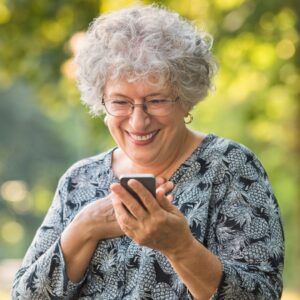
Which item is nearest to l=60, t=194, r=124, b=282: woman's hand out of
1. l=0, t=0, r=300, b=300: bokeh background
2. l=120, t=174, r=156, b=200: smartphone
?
l=120, t=174, r=156, b=200: smartphone

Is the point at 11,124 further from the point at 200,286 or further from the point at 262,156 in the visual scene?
the point at 200,286

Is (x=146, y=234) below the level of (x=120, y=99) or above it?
below

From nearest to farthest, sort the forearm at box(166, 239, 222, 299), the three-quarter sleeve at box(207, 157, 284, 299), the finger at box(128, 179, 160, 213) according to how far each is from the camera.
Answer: the finger at box(128, 179, 160, 213) < the forearm at box(166, 239, 222, 299) < the three-quarter sleeve at box(207, 157, 284, 299)

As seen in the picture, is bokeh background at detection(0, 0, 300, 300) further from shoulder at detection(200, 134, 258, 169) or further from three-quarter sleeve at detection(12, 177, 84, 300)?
three-quarter sleeve at detection(12, 177, 84, 300)

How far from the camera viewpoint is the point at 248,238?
3547 mm

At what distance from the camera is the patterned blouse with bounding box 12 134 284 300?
353cm

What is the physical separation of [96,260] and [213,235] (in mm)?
460

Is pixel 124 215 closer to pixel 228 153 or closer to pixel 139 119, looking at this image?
pixel 139 119

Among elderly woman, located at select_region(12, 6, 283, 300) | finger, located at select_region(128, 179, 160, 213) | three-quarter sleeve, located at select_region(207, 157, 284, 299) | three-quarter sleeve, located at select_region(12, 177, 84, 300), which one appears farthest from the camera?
three-quarter sleeve, located at select_region(12, 177, 84, 300)

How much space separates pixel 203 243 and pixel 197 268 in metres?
0.30

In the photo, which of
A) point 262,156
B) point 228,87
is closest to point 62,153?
point 262,156

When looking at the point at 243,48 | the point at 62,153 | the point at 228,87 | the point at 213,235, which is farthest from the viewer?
the point at 62,153

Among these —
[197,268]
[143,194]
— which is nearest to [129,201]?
[143,194]

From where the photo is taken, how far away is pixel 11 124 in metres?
30.4
